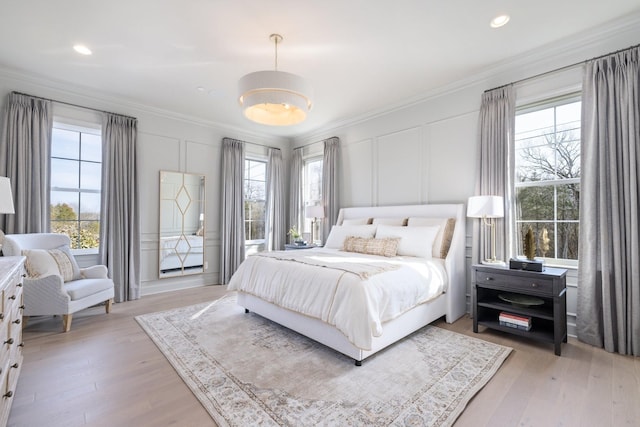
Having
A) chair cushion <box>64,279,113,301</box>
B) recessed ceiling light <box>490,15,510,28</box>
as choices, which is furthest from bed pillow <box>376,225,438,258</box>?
A: chair cushion <box>64,279,113,301</box>

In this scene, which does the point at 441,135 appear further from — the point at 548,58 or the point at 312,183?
the point at 312,183

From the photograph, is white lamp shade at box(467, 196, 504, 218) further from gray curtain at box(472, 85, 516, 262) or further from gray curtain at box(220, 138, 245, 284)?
gray curtain at box(220, 138, 245, 284)

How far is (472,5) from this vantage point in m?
2.36

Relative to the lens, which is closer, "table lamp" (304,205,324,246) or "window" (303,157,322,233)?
"table lamp" (304,205,324,246)

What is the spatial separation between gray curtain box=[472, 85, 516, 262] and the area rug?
118 cm

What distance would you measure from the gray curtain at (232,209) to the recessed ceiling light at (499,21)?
4111mm

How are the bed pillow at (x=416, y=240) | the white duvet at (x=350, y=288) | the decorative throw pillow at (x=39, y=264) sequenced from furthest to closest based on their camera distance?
the bed pillow at (x=416, y=240) < the decorative throw pillow at (x=39, y=264) < the white duvet at (x=350, y=288)

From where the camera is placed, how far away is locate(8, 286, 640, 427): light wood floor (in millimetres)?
1683

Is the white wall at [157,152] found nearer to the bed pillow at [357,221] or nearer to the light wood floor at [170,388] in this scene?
the light wood floor at [170,388]

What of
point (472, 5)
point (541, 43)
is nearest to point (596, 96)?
point (541, 43)

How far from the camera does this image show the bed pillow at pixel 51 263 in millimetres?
2974

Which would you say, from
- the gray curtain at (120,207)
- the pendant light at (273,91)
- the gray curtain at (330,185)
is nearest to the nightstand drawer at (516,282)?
the pendant light at (273,91)

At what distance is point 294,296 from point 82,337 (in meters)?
2.11

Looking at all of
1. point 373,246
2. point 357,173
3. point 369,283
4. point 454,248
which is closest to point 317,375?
point 369,283
